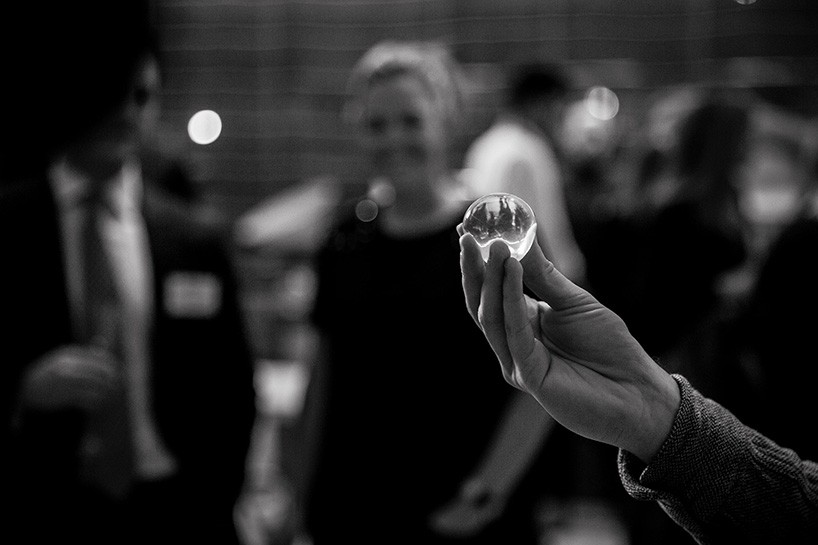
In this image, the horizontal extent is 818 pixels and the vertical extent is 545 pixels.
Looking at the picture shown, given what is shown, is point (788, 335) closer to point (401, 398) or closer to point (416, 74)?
point (401, 398)

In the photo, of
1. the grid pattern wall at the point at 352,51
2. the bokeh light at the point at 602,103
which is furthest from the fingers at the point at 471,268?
the grid pattern wall at the point at 352,51

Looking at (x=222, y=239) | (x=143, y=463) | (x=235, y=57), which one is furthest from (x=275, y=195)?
(x=143, y=463)

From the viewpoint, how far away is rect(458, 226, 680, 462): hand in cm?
91

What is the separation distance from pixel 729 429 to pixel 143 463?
1155 mm

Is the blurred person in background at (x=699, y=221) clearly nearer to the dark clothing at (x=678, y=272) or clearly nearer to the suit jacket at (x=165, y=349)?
the dark clothing at (x=678, y=272)

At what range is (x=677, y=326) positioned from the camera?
79.7 inches

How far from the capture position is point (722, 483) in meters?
0.93

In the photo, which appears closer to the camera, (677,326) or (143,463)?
(143,463)

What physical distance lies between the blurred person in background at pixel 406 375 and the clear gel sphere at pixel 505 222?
800 mm

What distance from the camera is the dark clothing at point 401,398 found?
1688 millimetres

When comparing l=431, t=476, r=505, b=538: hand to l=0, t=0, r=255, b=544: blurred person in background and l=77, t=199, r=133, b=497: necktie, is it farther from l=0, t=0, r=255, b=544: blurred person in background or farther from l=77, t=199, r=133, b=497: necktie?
l=77, t=199, r=133, b=497: necktie

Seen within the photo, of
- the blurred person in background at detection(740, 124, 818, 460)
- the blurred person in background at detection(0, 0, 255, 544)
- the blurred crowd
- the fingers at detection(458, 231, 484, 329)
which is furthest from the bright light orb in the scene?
the fingers at detection(458, 231, 484, 329)

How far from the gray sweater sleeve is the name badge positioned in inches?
43.3

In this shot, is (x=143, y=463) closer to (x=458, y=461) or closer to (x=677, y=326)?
(x=458, y=461)
